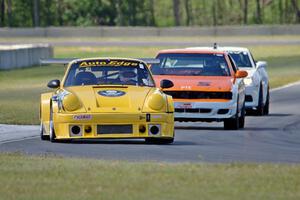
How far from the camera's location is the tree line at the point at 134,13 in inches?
3506

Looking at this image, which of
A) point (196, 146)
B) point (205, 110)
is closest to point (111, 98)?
point (196, 146)

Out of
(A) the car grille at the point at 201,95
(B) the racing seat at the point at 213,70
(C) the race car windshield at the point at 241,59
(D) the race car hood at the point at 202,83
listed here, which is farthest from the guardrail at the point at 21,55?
(A) the car grille at the point at 201,95

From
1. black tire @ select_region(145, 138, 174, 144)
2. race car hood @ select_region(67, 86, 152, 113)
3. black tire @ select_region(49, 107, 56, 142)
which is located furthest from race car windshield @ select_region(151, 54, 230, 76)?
black tire @ select_region(49, 107, 56, 142)

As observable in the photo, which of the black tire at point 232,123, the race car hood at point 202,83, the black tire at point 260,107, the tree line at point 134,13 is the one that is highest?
the race car hood at point 202,83

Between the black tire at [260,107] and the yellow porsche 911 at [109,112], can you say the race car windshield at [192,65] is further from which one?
the yellow porsche 911 at [109,112]

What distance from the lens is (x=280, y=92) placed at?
111ft

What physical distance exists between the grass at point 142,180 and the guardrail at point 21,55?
35206 mm

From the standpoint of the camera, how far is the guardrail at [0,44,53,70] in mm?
49156

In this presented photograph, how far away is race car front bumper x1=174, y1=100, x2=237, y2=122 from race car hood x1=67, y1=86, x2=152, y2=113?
3.48 metres

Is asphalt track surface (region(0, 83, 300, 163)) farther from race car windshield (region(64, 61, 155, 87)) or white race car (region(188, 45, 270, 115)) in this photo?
white race car (region(188, 45, 270, 115))

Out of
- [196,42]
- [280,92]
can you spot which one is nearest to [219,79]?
[280,92]

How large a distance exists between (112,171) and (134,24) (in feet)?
259

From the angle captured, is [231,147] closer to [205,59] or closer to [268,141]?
[268,141]

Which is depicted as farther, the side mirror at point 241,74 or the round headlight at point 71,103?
the side mirror at point 241,74
